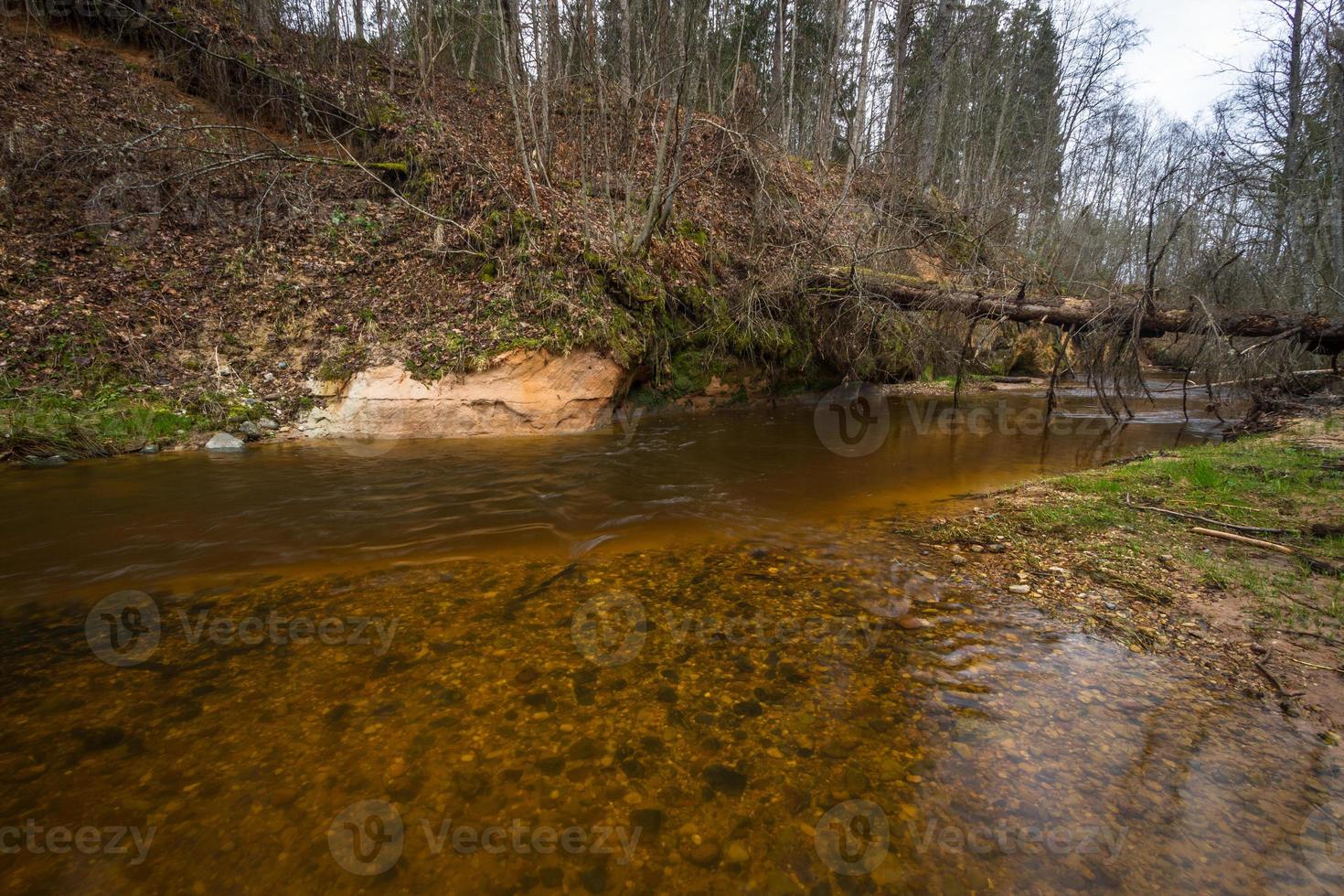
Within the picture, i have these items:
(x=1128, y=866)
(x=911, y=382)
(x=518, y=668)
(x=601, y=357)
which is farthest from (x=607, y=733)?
(x=911, y=382)

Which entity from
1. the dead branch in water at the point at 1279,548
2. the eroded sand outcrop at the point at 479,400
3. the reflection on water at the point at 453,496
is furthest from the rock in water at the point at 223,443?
the dead branch in water at the point at 1279,548

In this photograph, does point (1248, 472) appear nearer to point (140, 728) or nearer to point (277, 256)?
point (140, 728)

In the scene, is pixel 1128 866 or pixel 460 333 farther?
pixel 460 333

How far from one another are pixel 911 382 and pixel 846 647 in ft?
49.8

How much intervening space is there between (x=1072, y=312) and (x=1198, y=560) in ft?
25.1

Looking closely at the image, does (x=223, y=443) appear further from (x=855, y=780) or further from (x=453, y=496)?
(x=855, y=780)

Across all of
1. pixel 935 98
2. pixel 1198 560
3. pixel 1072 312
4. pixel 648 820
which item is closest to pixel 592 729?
pixel 648 820

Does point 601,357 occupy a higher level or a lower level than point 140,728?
higher

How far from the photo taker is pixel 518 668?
262 cm

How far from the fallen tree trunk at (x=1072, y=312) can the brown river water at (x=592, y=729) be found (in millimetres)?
7533

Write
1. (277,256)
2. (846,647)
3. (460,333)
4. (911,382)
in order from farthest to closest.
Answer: (911,382), (277,256), (460,333), (846,647)

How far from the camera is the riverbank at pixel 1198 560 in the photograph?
8.67 ft

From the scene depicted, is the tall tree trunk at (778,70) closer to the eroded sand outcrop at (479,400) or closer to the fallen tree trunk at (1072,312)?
the fallen tree trunk at (1072,312)

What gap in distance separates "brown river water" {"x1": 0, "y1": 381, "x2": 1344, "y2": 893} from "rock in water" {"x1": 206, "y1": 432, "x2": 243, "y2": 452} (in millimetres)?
2441
